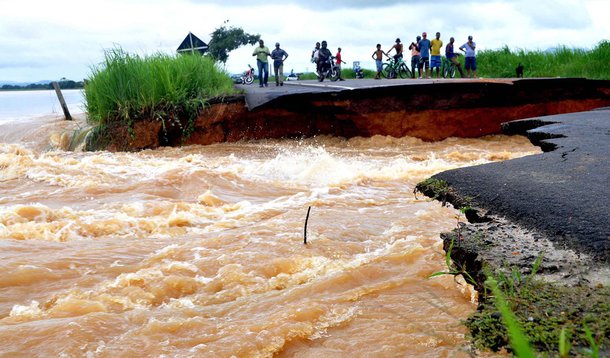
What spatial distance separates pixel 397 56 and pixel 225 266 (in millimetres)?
20200

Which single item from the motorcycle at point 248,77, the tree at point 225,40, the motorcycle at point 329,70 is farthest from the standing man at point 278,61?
the tree at point 225,40

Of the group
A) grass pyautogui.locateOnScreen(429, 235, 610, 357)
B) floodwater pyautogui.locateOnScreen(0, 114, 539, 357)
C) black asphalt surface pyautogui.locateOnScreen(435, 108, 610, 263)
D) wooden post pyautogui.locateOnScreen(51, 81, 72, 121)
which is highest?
wooden post pyautogui.locateOnScreen(51, 81, 72, 121)

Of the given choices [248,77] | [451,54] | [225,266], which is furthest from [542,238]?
[248,77]

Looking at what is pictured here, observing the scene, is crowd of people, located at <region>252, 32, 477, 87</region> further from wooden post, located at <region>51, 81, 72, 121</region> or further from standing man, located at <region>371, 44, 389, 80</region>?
wooden post, located at <region>51, 81, 72, 121</region>

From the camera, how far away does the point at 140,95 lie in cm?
1175

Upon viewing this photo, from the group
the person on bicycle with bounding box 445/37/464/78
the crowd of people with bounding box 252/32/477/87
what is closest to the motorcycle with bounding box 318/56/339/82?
the crowd of people with bounding box 252/32/477/87

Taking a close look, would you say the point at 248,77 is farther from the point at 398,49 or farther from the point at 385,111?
the point at 385,111

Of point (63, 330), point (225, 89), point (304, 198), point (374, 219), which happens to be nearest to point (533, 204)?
point (374, 219)

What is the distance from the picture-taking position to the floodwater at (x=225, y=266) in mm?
2676

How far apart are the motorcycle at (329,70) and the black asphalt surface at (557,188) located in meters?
14.7

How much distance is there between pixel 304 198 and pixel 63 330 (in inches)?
151

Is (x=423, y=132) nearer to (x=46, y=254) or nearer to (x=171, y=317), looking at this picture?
(x=46, y=254)

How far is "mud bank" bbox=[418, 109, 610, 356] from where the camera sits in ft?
6.91

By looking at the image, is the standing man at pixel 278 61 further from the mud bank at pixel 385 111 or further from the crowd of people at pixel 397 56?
the mud bank at pixel 385 111
